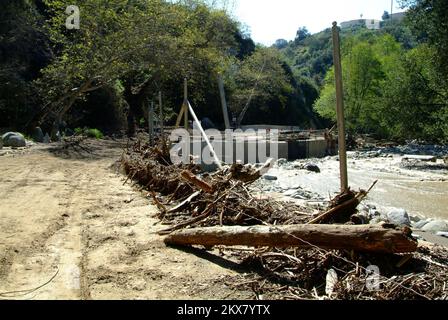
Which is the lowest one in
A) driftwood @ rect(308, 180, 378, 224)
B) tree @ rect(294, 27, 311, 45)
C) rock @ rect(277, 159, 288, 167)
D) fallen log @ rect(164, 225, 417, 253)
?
rock @ rect(277, 159, 288, 167)

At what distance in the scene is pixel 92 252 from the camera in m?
4.57

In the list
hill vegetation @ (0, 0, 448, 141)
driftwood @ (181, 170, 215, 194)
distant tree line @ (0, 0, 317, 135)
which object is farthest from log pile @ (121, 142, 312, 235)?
hill vegetation @ (0, 0, 448, 141)

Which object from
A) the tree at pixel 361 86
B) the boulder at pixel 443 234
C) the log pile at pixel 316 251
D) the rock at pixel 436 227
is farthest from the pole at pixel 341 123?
the tree at pixel 361 86

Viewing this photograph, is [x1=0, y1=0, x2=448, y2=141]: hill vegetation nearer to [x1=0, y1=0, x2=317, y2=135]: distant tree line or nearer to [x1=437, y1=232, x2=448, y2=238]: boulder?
[x1=0, y1=0, x2=317, y2=135]: distant tree line

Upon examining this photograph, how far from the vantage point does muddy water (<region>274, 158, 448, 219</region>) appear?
10.9m

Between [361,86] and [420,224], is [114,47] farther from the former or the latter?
[361,86]

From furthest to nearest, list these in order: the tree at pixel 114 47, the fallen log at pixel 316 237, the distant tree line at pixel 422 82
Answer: the distant tree line at pixel 422 82
the tree at pixel 114 47
the fallen log at pixel 316 237

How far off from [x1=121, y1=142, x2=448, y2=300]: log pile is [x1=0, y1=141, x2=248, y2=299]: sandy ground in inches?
9.3

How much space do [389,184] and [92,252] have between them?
1260 cm

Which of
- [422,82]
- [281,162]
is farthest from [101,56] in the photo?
[422,82]

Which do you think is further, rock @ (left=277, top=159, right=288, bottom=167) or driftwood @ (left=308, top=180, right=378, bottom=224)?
rock @ (left=277, top=159, right=288, bottom=167)

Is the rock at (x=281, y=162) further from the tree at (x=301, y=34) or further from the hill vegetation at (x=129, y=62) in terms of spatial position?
the tree at (x=301, y=34)

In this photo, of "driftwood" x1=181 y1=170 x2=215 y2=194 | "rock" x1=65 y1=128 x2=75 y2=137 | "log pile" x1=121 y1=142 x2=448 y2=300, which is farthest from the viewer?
"rock" x1=65 y1=128 x2=75 y2=137

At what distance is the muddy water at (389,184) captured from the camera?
35.9 ft
